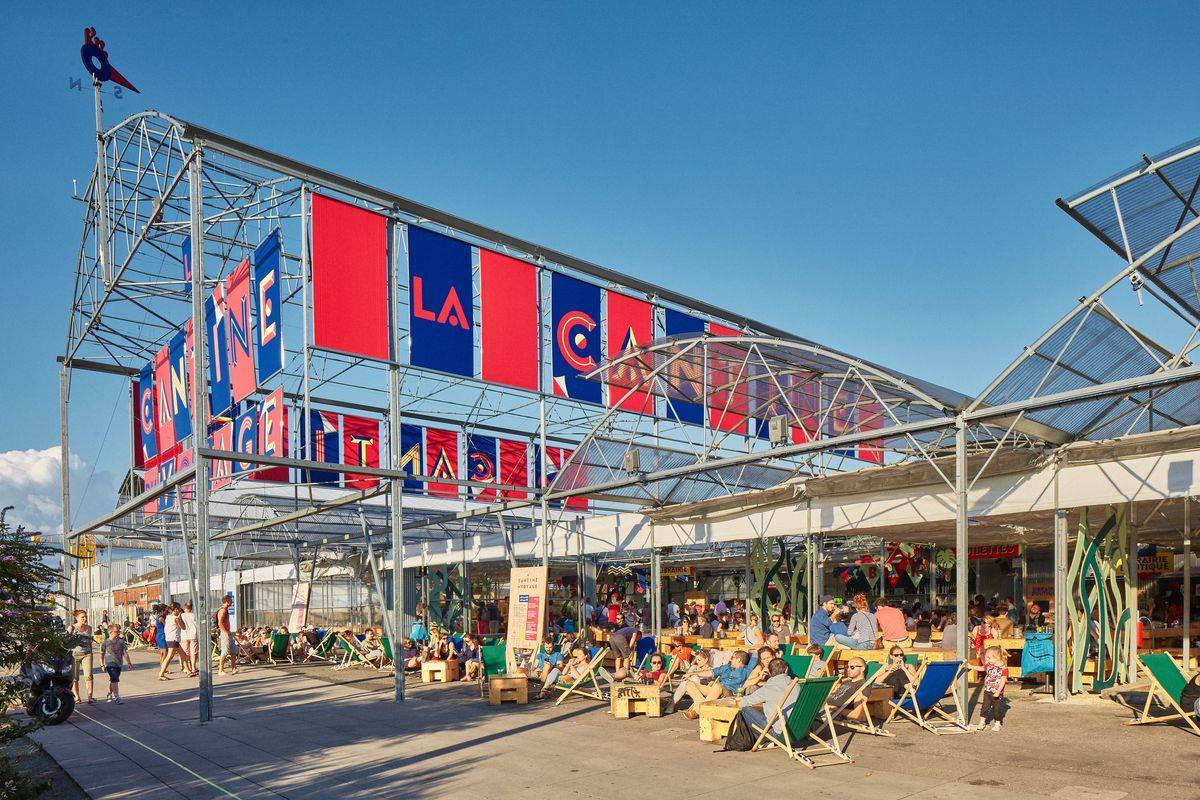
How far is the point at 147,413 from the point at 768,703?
17171 millimetres

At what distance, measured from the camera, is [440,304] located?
18844 millimetres

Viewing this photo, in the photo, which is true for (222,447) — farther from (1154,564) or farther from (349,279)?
(1154,564)

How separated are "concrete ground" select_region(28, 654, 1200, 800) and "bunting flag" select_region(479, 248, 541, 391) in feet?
26.9

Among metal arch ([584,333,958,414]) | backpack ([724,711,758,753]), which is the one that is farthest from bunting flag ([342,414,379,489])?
backpack ([724,711,758,753])

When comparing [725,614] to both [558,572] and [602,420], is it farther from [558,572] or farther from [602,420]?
[558,572]

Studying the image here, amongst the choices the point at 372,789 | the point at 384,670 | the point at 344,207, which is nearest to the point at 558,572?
the point at 384,670

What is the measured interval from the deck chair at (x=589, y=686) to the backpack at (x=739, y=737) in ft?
14.0

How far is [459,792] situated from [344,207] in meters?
→ 11.3

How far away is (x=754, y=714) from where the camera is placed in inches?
376

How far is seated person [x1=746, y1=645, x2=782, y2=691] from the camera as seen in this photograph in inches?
400

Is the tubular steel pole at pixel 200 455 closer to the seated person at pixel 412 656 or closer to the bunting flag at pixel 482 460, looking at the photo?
the seated person at pixel 412 656

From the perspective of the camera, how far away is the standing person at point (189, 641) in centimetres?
2012

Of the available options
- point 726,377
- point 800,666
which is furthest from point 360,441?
point 800,666

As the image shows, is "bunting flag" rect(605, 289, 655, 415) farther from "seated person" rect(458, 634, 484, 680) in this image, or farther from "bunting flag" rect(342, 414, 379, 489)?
"bunting flag" rect(342, 414, 379, 489)
